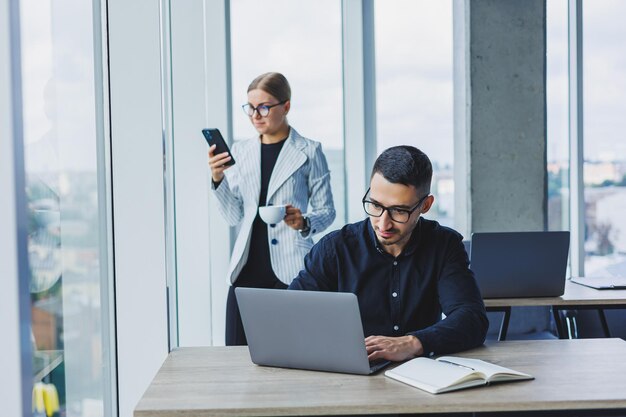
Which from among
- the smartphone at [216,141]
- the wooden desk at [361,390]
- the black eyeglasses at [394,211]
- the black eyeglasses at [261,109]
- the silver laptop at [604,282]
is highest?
the black eyeglasses at [261,109]

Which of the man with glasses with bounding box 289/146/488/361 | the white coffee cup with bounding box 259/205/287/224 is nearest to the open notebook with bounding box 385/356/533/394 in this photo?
the man with glasses with bounding box 289/146/488/361

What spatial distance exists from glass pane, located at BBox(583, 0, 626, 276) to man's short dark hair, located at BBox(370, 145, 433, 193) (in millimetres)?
3379

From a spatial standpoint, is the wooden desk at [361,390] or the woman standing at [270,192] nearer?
the wooden desk at [361,390]

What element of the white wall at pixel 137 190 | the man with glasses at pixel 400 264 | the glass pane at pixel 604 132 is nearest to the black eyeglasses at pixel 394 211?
the man with glasses at pixel 400 264

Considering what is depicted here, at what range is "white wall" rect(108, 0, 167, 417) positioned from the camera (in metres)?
2.32

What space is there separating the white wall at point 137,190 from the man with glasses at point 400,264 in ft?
1.54

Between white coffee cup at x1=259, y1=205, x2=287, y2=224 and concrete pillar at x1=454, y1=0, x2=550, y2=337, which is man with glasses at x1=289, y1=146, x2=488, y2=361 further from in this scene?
concrete pillar at x1=454, y1=0, x2=550, y2=337

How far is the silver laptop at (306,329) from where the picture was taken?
1.80m

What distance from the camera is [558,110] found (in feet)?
17.3

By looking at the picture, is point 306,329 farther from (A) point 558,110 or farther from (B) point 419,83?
(A) point 558,110

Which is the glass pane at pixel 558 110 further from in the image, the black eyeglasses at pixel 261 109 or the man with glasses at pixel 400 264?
the man with glasses at pixel 400 264

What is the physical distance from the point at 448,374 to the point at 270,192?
160cm

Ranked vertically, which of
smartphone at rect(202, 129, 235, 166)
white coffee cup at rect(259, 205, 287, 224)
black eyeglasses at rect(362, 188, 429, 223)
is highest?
smartphone at rect(202, 129, 235, 166)

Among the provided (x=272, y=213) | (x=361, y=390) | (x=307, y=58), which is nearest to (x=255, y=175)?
(x=272, y=213)
